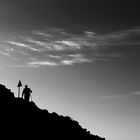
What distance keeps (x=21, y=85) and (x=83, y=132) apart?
16195mm

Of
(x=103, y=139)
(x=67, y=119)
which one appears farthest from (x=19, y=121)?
(x=103, y=139)

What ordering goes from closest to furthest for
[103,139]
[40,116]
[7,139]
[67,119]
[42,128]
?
[7,139], [42,128], [40,116], [67,119], [103,139]

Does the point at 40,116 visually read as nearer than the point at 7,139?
No

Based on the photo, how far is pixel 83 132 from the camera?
67.9m

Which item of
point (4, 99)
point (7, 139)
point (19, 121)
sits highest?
point (4, 99)

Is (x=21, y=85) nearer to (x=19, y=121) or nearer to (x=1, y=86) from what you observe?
(x=1, y=86)

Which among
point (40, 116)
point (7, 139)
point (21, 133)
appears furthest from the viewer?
point (40, 116)

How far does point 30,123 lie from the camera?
56.2 m

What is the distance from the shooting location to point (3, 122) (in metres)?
51.5

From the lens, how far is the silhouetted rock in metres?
52.0

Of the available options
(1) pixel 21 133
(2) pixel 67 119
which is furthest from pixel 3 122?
(2) pixel 67 119

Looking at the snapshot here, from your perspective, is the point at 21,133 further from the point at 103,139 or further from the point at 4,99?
the point at 103,139

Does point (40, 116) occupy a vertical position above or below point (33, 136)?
above

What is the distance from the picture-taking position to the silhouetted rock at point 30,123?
2048 inches
